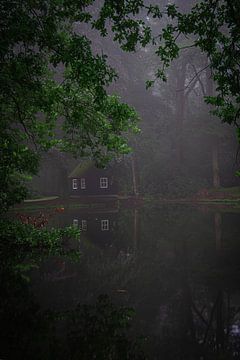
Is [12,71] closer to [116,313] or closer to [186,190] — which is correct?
[116,313]

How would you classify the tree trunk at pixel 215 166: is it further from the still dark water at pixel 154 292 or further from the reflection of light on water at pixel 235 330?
the reflection of light on water at pixel 235 330

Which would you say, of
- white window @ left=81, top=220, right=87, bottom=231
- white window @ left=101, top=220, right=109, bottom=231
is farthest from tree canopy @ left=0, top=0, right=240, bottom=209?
white window @ left=101, top=220, right=109, bottom=231

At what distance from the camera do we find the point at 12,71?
9.80 meters

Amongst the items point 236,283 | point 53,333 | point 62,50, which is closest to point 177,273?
point 236,283

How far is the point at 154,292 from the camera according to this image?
994cm

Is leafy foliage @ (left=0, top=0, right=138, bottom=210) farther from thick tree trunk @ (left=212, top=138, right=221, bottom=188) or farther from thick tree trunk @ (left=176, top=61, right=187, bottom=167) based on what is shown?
thick tree trunk @ (left=176, top=61, right=187, bottom=167)

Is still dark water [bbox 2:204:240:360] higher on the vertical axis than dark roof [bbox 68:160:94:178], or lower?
lower

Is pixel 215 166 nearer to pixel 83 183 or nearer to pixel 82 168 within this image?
pixel 83 183

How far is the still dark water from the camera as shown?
711 cm

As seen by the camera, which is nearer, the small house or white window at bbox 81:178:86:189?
the small house

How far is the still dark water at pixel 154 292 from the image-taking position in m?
7.11

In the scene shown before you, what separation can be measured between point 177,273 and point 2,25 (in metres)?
9.17

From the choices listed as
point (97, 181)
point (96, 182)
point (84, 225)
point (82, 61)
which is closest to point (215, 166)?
point (97, 181)

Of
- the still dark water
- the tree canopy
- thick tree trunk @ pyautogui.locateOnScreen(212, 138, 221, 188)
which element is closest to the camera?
the still dark water
